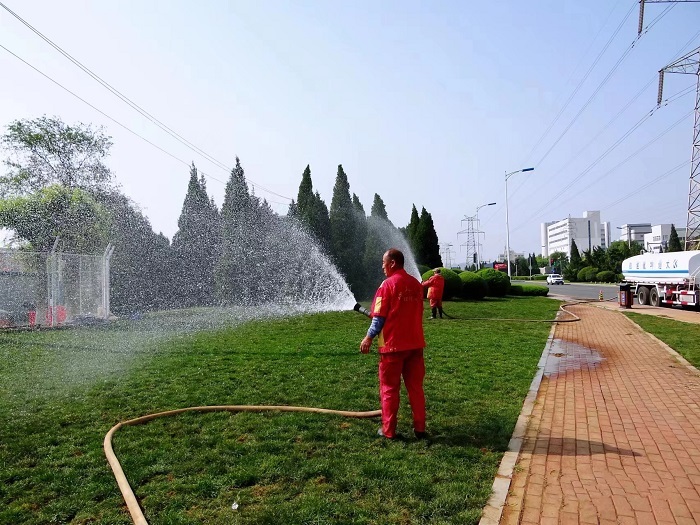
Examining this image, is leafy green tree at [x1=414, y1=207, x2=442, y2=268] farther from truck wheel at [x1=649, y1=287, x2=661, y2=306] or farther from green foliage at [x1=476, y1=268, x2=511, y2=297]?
truck wheel at [x1=649, y1=287, x2=661, y2=306]

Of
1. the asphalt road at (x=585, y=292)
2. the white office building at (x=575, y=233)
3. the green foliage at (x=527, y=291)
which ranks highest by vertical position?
the white office building at (x=575, y=233)

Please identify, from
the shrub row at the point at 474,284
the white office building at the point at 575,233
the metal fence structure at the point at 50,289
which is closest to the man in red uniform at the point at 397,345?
the metal fence structure at the point at 50,289

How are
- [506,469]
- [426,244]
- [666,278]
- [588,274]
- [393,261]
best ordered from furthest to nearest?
1. [588,274]
2. [426,244]
3. [666,278]
4. [393,261]
5. [506,469]

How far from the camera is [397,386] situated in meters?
4.60

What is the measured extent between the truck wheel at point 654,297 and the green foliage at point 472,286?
309 inches

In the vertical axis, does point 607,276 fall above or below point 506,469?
above

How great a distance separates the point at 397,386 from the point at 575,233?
Result: 540ft

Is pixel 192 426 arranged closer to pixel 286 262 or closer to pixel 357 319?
pixel 357 319

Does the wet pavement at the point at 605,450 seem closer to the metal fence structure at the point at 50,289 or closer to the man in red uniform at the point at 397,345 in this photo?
the man in red uniform at the point at 397,345

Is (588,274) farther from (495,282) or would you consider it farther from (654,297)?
(654,297)

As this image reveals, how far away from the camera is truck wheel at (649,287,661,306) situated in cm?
2316

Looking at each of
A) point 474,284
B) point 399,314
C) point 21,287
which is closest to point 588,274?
point 474,284

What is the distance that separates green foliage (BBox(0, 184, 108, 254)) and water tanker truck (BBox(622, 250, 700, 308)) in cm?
2744

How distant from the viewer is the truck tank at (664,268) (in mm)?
20797
